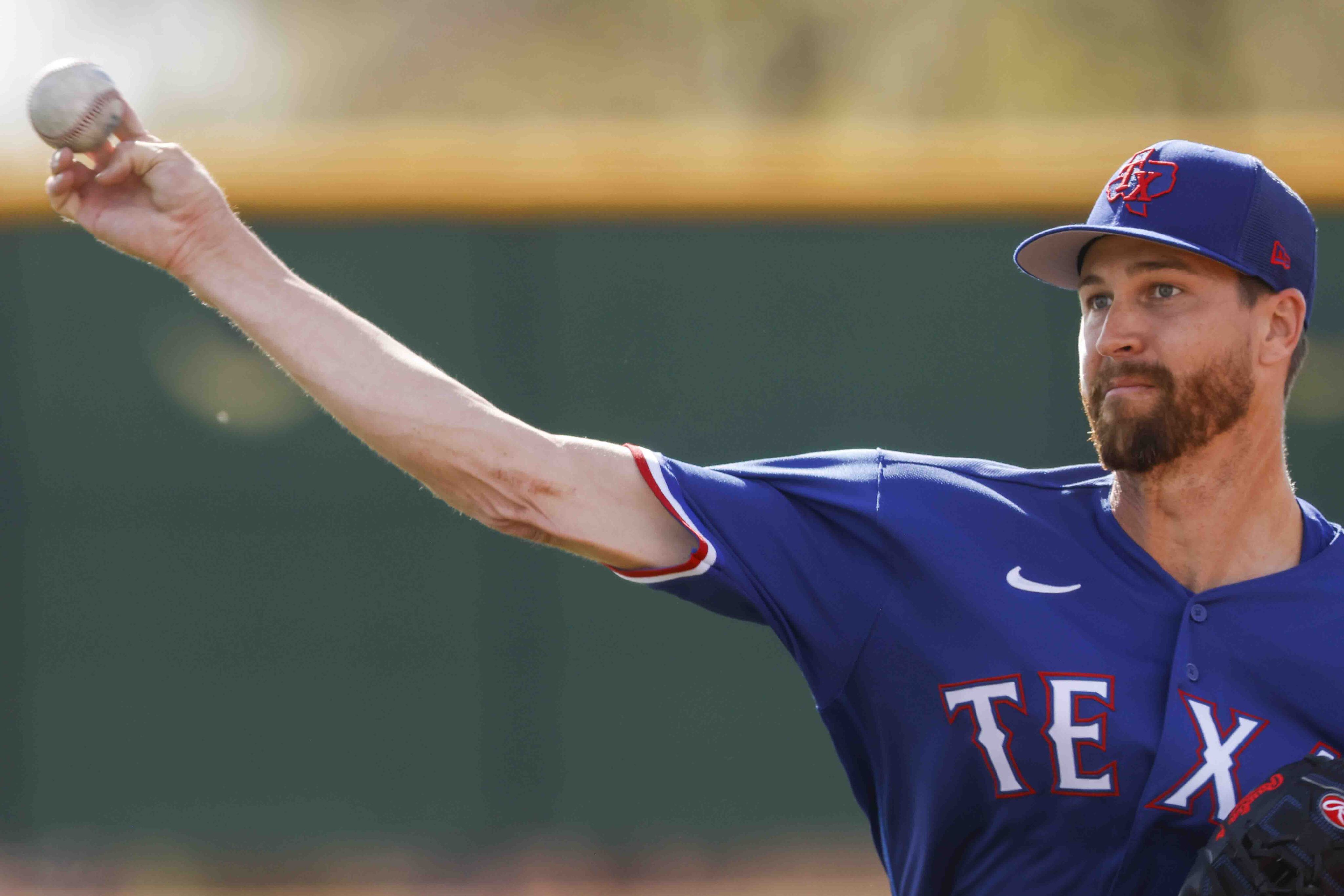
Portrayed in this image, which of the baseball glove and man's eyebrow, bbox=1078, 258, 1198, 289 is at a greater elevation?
man's eyebrow, bbox=1078, 258, 1198, 289

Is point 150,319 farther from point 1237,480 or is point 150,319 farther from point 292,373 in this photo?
point 1237,480

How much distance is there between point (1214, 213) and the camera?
2.08m

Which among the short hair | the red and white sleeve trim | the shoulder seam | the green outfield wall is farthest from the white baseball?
the green outfield wall

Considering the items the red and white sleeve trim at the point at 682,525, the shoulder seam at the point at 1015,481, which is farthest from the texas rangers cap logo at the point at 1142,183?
the red and white sleeve trim at the point at 682,525

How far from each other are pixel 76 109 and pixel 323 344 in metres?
0.45

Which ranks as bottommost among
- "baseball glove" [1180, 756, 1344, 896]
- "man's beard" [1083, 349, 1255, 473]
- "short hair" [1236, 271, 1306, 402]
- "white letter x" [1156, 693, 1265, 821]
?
"baseball glove" [1180, 756, 1344, 896]

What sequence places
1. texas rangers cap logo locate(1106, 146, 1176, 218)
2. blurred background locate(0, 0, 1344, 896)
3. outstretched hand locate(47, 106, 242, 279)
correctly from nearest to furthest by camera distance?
1. outstretched hand locate(47, 106, 242, 279)
2. texas rangers cap logo locate(1106, 146, 1176, 218)
3. blurred background locate(0, 0, 1344, 896)

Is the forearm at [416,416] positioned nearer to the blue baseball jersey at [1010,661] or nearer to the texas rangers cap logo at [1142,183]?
the blue baseball jersey at [1010,661]

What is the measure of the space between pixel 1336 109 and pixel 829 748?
12.2 metres

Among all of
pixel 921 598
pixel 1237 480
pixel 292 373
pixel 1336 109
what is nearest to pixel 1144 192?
pixel 1237 480

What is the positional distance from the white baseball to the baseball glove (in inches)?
70.0

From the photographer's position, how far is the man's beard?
6.80 ft

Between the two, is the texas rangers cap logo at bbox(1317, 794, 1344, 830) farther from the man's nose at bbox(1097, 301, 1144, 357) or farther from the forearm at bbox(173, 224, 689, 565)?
the forearm at bbox(173, 224, 689, 565)

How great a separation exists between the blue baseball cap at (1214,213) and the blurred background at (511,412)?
12.6 ft
